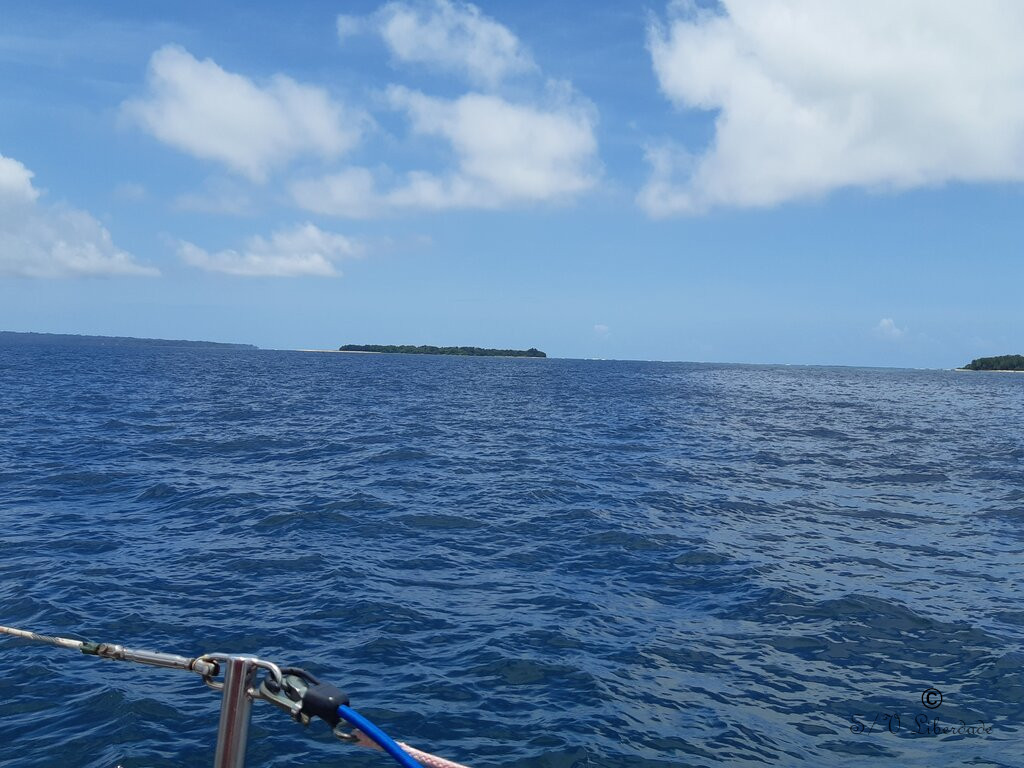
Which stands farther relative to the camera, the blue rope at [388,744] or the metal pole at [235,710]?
the metal pole at [235,710]

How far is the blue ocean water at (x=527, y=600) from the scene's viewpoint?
10.2 meters

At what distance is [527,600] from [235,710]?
1056cm

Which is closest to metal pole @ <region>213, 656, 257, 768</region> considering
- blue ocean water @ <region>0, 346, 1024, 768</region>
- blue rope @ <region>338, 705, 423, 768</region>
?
blue rope @ <region>338, 705, 423, 768</region>

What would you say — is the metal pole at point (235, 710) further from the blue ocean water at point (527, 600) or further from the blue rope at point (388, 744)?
the blue ocean water at point (527, 600)

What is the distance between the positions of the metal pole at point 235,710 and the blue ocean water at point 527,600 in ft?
15.5

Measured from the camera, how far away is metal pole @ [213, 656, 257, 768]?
5219 mm

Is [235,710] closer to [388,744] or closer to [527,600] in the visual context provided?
[388,744]

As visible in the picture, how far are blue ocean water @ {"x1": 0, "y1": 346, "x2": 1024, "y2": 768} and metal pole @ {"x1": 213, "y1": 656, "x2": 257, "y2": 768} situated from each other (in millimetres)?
4739

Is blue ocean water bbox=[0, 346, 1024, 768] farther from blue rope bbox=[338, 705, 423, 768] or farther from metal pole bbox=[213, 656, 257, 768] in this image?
blue rope bbox=[338, 705, 423, 768]

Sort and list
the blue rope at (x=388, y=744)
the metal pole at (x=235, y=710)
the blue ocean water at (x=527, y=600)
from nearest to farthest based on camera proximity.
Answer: the blue rope at (x=388, y=744)
the metal pole at (x=235, y=710)
the blue ocean water at (x=527, y=600)

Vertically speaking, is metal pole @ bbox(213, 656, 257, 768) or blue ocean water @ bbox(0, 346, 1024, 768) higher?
metal pole @ bbox(213, 656, 257, 768)

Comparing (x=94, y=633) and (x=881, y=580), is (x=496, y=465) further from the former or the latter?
(x=94, y=633)

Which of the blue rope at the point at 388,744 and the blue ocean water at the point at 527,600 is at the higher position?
the blue rope at the point at 388,744

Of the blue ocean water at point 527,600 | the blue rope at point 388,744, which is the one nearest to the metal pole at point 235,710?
the blue rope at point 388,744
